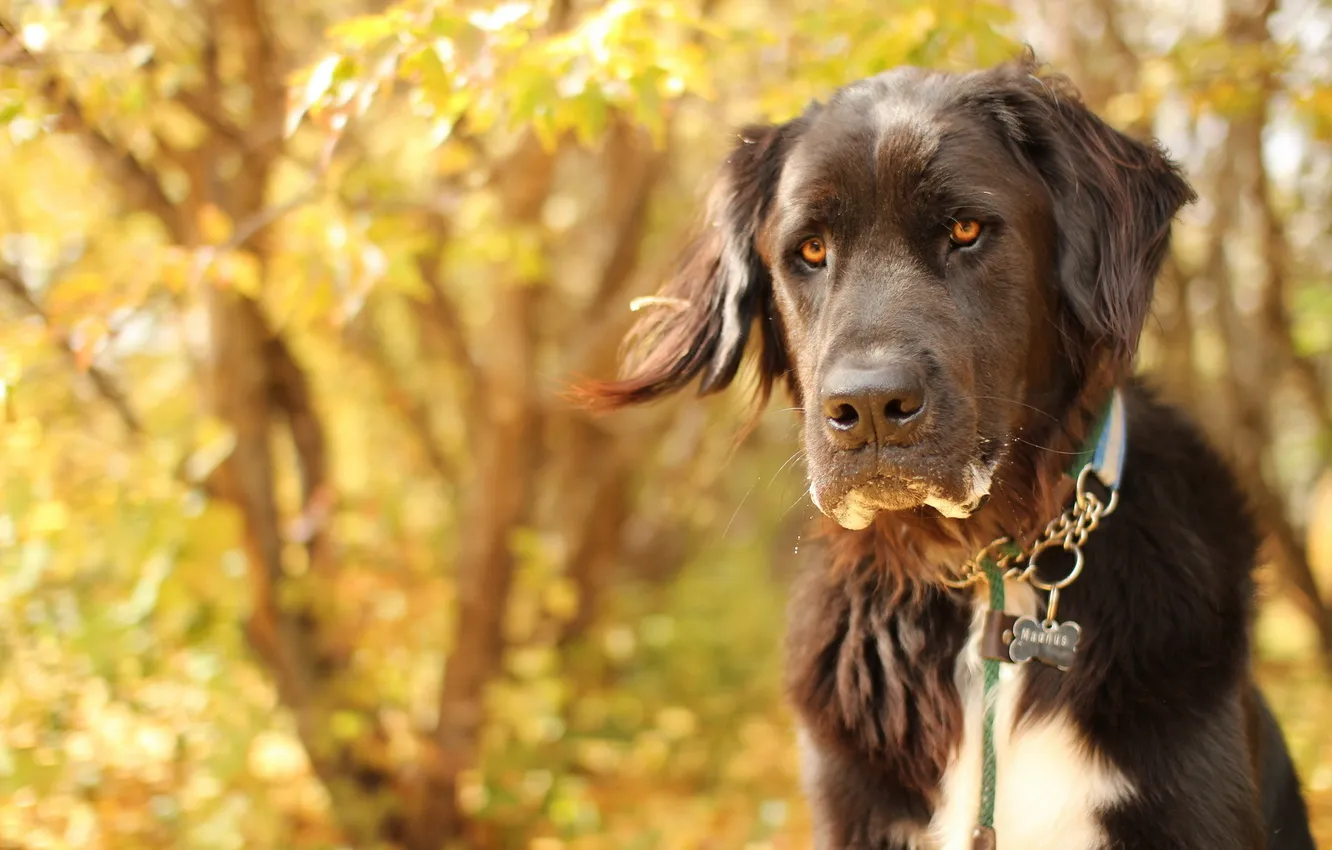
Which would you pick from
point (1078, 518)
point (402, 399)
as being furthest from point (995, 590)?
point (402, 399)

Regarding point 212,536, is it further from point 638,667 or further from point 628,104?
point 638,667

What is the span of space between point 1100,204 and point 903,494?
733mm

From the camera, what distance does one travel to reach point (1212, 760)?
6.87ft

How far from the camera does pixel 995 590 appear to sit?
2.31 metres

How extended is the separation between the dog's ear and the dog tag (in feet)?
1.73

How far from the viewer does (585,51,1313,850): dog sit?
207 centimetres

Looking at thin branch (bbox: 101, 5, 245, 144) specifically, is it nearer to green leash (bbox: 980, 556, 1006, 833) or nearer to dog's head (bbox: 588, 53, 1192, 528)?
dog's head (bbox: 588, 53, 1192, 528)

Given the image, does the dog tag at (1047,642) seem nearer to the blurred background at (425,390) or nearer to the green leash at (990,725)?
the green leash at (990,725)

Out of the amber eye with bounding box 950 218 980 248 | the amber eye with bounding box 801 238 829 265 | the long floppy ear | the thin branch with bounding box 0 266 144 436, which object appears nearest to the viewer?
the amber eye with bounding box 950 218 980 248

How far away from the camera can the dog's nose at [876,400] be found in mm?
1948

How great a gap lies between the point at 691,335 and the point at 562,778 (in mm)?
3265

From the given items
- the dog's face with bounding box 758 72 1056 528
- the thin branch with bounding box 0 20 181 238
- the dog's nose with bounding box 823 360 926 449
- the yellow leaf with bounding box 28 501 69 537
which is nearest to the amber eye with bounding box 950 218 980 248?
the dog's face with bounding box 758 72 1056 528

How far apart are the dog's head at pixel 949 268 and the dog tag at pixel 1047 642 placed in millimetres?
322

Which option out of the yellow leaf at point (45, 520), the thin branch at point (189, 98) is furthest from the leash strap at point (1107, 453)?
the yellow leaf at point (45, 520)
